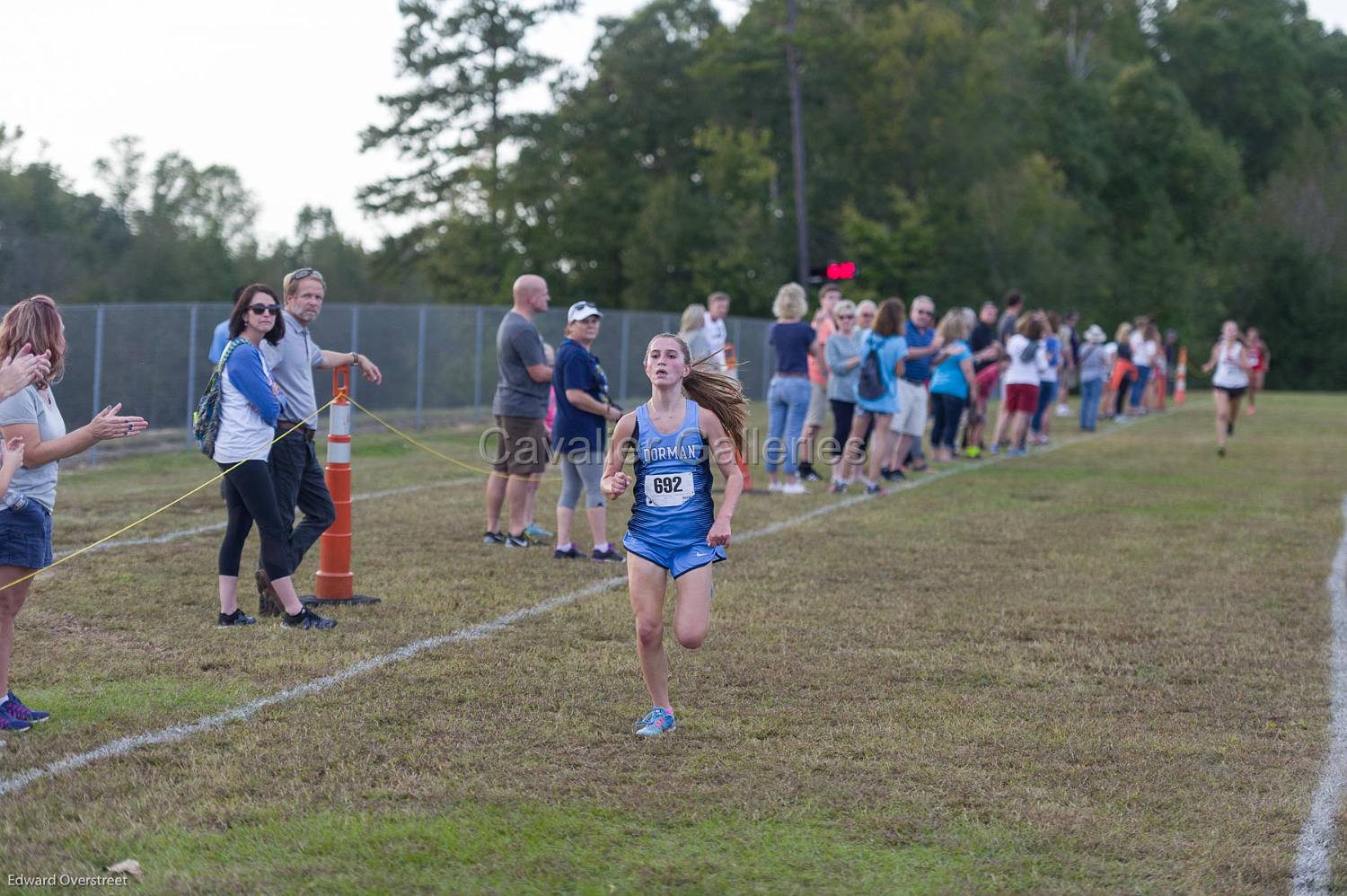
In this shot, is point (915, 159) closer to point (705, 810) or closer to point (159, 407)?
point (159, 407)

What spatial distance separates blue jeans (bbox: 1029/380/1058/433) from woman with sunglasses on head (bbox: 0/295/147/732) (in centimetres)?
1778

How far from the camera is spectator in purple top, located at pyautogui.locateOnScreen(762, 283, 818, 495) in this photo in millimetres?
13922

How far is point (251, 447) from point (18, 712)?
6.77 feet

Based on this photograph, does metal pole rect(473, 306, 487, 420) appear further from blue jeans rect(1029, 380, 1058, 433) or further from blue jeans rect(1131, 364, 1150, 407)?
blue jeans rect(1131, 364, 1150, 407)

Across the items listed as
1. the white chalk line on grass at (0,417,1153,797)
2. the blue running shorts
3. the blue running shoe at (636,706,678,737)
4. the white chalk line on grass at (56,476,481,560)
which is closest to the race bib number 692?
the blue running shorts

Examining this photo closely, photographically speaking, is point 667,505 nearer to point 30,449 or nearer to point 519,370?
point 30,449

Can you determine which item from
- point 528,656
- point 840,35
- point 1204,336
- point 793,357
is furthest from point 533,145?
point 528,656

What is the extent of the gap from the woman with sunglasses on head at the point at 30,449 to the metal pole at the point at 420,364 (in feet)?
61.3

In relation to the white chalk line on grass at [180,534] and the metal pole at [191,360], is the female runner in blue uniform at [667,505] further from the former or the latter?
the metal pole at [191,360]

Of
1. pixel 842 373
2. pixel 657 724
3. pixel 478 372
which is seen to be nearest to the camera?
pixel 657 724

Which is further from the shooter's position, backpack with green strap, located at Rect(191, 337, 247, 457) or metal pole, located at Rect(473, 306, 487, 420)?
metal pole, located at Rect(473, 306, 487, 420)

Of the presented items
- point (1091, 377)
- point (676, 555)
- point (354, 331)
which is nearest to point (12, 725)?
Answer: point (676, 555)

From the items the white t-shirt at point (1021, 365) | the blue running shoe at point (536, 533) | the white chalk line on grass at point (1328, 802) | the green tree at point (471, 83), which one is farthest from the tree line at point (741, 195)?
the white chalk line on grass at point (1328, 802)

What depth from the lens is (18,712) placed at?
5.75m
